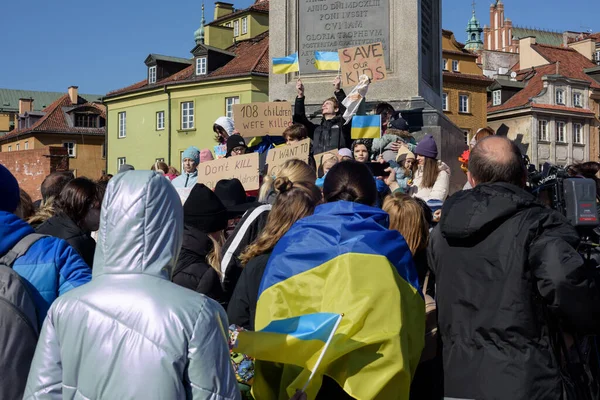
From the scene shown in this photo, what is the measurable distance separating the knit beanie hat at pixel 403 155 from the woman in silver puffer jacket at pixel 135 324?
652 centimetres

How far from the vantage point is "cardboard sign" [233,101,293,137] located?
34.5ft

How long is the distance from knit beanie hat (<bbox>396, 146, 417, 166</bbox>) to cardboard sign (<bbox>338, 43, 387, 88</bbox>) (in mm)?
1680

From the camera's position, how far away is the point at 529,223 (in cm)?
364

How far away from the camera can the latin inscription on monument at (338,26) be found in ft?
39.4

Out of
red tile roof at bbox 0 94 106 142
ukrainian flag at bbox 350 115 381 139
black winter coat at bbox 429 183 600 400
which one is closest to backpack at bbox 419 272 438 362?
black winter coat at bbox 429 183 600 400

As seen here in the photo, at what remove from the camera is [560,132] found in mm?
67500

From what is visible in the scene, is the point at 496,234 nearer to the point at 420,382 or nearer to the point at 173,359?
the point at 420,382

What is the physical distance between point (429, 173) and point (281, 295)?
4862mm

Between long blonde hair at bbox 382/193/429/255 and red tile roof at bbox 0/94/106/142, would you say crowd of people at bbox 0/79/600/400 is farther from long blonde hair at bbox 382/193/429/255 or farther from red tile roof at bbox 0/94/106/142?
red tile roof at bbox 0/94/106/142

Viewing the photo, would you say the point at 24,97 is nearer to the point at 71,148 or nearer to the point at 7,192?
the point at 71,148

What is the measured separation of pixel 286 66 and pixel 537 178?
21.5ft

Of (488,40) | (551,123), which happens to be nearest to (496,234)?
(551,123)

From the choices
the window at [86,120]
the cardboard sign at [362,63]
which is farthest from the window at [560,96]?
the cardboard sign at [362,63]

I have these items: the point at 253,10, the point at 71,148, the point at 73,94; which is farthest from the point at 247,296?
the point at 73,94
